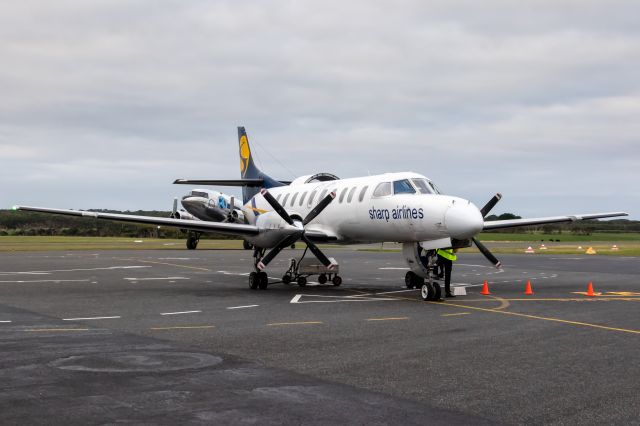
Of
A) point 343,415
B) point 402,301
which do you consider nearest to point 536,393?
point 343,415

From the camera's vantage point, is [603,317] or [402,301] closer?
[603,317]

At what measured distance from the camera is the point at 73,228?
109 m

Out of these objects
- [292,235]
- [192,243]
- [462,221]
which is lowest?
[192,243]

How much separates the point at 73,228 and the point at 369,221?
97.1m

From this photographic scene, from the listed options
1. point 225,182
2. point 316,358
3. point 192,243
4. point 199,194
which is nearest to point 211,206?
point 199,194

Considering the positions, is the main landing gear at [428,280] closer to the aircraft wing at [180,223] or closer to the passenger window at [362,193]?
the passenger window at [362,193]

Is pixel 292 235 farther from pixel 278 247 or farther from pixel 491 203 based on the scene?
pixel 491 203

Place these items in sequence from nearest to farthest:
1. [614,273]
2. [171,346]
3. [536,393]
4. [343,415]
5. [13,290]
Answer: [343,415]
[536,393]
[171,346]
[13,290]
[614,273]

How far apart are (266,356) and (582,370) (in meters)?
A: 4.61

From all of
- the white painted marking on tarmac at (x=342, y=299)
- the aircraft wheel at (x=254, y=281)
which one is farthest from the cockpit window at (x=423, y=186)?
the aircraft wheel at (x=254, y=281)

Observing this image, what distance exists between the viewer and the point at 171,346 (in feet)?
36.1

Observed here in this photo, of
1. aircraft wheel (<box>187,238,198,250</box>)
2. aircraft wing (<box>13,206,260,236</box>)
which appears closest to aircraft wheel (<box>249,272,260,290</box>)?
aircraft wing (<box>13,206,260,236</box>)

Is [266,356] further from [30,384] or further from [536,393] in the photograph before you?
[536,393]

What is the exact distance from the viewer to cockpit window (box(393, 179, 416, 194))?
2047 centimetres
